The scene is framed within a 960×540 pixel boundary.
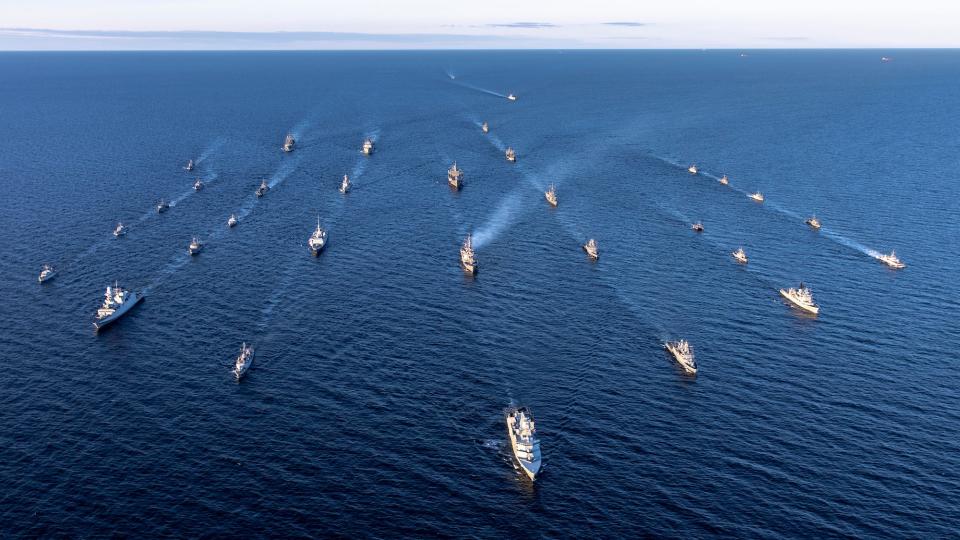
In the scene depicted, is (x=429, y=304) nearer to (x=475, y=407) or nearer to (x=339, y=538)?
(x=475, y=407)

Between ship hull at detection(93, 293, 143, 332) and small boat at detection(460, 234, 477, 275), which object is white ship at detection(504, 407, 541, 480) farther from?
ship hull at detection(93, 293, 143, 332)

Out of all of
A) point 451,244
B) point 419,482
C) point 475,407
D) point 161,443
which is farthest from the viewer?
point 451,244

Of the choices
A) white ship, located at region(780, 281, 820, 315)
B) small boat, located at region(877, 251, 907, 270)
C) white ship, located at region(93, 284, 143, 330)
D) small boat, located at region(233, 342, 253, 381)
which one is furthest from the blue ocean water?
white ship, located at region(780, 281, 820, 315)

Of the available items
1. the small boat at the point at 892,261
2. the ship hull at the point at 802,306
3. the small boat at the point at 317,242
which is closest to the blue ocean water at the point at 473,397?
the ship hull at the point at 802,306

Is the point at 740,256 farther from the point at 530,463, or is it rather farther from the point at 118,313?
the point at 118,313

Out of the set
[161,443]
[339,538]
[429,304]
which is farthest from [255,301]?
[339,538]
